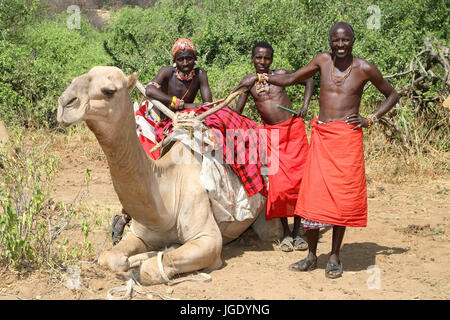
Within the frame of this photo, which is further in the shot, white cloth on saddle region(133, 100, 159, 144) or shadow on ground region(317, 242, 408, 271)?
white cloth on saddle region(133, 100, 159, 144)

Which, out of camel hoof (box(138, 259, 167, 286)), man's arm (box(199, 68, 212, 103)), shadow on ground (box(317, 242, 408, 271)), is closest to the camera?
camel hoof (box(138, 259, 167, 286))

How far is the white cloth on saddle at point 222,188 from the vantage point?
4.57 meters

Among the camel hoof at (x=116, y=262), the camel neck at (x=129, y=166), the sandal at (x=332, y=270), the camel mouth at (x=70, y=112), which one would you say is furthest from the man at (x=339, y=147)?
the camel mouth at (x=70, y=112)

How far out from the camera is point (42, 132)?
31.7ft

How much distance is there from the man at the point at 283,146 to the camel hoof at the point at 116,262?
160cm

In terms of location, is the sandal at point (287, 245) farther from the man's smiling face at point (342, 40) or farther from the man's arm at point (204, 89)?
the man's smiling face at point (342, 40)

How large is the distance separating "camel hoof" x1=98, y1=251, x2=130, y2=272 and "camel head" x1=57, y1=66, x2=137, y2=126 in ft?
3.89

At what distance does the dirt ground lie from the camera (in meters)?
3.93

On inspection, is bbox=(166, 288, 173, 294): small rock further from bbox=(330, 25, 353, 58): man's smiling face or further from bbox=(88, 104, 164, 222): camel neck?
bbox=(330, 25, 353, 58): man's smiling face

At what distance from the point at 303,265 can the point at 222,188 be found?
0.94 metres

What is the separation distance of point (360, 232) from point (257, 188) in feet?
4.61

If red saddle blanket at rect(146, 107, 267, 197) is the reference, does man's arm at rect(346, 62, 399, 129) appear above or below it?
above

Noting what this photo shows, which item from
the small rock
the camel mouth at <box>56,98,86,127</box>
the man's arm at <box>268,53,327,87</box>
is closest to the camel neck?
the camel mouth at <box>56,98,86,127</box>
